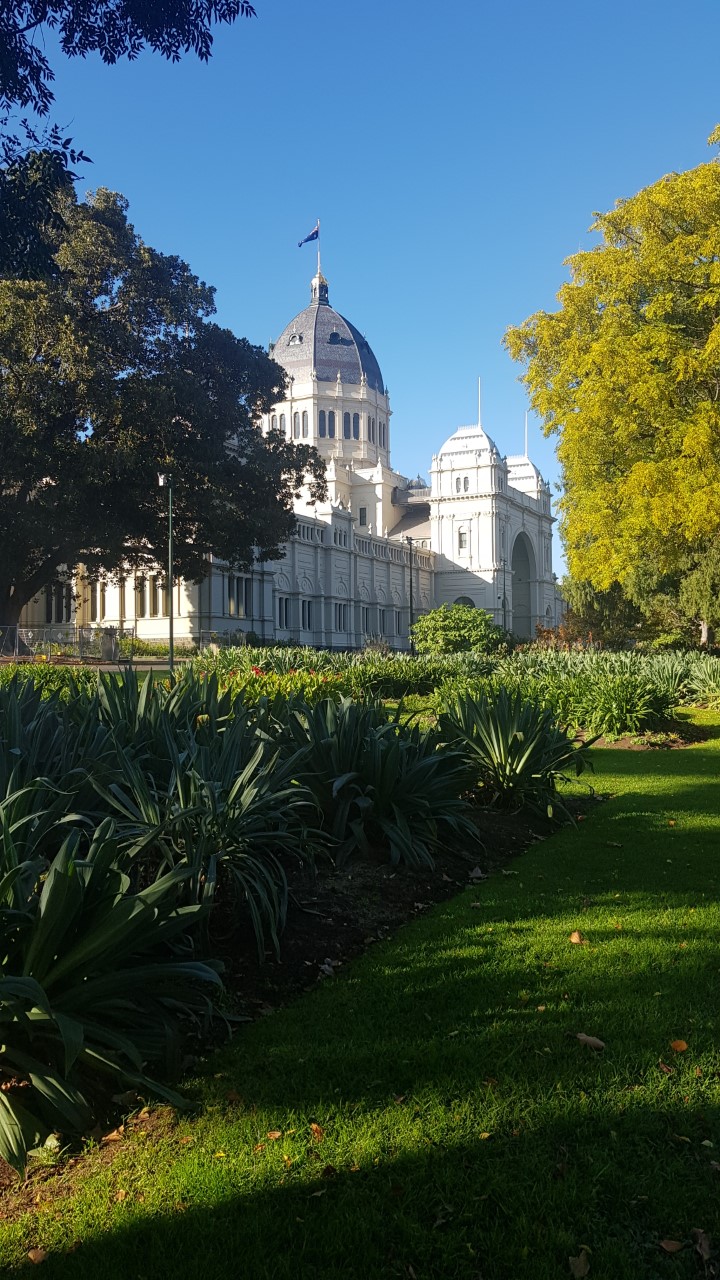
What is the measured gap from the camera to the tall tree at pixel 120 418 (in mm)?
28781

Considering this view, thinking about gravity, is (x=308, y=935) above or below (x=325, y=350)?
below

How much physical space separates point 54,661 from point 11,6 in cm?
1976

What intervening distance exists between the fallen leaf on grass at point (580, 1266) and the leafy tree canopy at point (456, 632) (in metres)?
23.7

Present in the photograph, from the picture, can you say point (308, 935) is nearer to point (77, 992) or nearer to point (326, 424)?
point (77, 992)

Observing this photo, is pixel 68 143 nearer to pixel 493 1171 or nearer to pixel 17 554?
pixel 493 1171

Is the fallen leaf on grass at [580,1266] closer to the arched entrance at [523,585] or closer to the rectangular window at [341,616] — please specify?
the rectangular window at [341,616]

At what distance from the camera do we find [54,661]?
26703 mm

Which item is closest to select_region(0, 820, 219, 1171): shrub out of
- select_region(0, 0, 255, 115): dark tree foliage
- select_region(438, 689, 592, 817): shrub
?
select_region(438, 689, 592, 817): shrub

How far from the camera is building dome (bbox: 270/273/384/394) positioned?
288 ft

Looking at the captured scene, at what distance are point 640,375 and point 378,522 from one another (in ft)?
217

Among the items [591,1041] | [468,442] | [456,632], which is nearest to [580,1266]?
[591,1041]

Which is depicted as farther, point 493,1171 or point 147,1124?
point 147,1124

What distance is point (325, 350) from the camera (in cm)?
8838

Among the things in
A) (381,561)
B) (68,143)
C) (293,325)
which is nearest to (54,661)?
(68,143)
